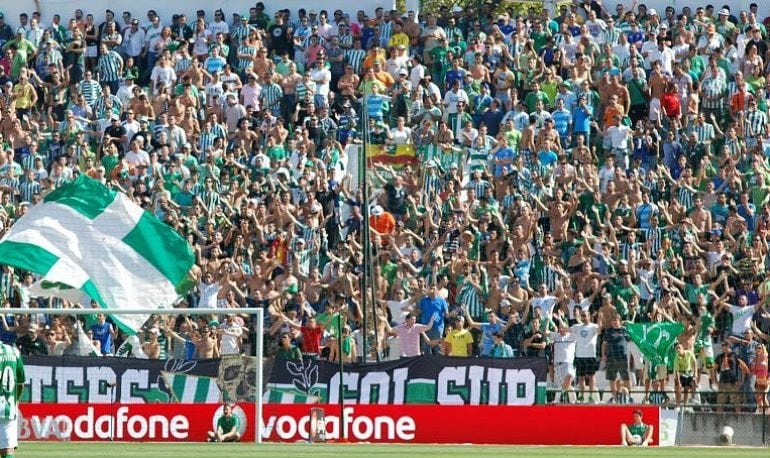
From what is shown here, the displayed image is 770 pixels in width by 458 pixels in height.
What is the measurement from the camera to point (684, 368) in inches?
1089

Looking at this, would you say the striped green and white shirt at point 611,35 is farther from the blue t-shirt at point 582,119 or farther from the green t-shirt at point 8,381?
the green t-shirt at point 8,381

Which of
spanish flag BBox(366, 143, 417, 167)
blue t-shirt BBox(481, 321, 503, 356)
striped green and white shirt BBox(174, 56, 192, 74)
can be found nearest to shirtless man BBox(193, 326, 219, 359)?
blue t-shirt BBox(481, 321, 503, 356)

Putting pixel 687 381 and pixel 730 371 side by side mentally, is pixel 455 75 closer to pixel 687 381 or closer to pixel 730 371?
pixel 687 381

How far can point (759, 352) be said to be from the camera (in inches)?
1081

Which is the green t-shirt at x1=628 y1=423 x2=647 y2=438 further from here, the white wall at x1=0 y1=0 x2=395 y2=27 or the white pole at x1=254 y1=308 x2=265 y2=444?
the white wall at x1=0 y1=0 x2=395 y2=27

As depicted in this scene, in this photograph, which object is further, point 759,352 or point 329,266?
point 329,266

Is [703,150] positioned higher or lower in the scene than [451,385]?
higher

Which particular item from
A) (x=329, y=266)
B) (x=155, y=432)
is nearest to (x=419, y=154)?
(x=329, y=266)

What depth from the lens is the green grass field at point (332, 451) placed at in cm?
2230

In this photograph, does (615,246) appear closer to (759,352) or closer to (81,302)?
(759,352)

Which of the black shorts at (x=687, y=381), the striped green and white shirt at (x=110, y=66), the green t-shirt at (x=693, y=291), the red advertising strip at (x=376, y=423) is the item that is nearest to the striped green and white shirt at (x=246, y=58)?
the striped green and white shirt at (x=110, y=66)

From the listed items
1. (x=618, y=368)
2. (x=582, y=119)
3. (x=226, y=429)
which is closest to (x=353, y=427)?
(x=226, y=429)

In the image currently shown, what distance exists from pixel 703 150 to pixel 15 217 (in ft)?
40.6

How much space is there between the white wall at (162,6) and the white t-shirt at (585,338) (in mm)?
12051
